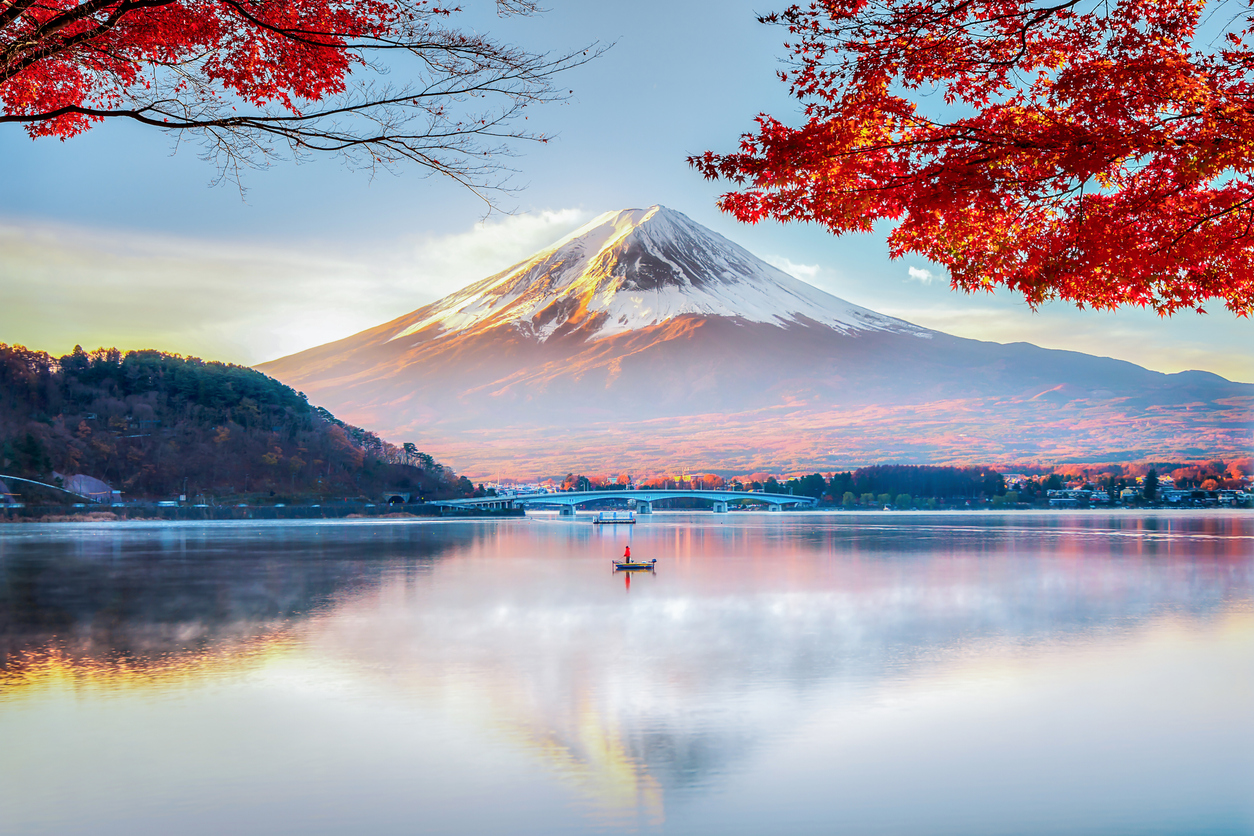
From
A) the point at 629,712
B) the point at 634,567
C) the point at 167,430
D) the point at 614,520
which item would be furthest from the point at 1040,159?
the point at 167,430

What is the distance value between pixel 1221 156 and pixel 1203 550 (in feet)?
112

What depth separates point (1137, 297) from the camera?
936cm

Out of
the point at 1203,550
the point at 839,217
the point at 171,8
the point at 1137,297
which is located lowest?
the point at 1203,550

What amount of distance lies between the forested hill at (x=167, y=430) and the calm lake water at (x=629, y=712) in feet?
303

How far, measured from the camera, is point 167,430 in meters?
108

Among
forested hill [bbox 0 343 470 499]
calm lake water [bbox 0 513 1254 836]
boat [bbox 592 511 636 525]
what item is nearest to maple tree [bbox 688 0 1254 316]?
calm lake water [bbox 0 513 1254 836]

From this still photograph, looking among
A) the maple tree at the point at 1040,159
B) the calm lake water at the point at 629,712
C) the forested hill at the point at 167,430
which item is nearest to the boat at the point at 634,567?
the calm lake water at the point at 629,712

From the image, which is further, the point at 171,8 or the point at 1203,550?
the point at 1203,550

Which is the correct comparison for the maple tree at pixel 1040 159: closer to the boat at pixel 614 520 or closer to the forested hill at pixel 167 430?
the boat at pixel 614 520

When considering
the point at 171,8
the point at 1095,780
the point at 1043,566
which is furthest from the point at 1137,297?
the point at 1043,566

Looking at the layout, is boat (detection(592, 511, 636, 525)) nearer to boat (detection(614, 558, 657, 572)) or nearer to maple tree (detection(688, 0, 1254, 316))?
boat (detection(614, 558, 657, 572))

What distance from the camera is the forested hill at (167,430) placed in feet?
333

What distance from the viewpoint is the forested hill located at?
101625 mm

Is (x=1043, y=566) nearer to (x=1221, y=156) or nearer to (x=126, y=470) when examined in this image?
(x=1221, y=156)
